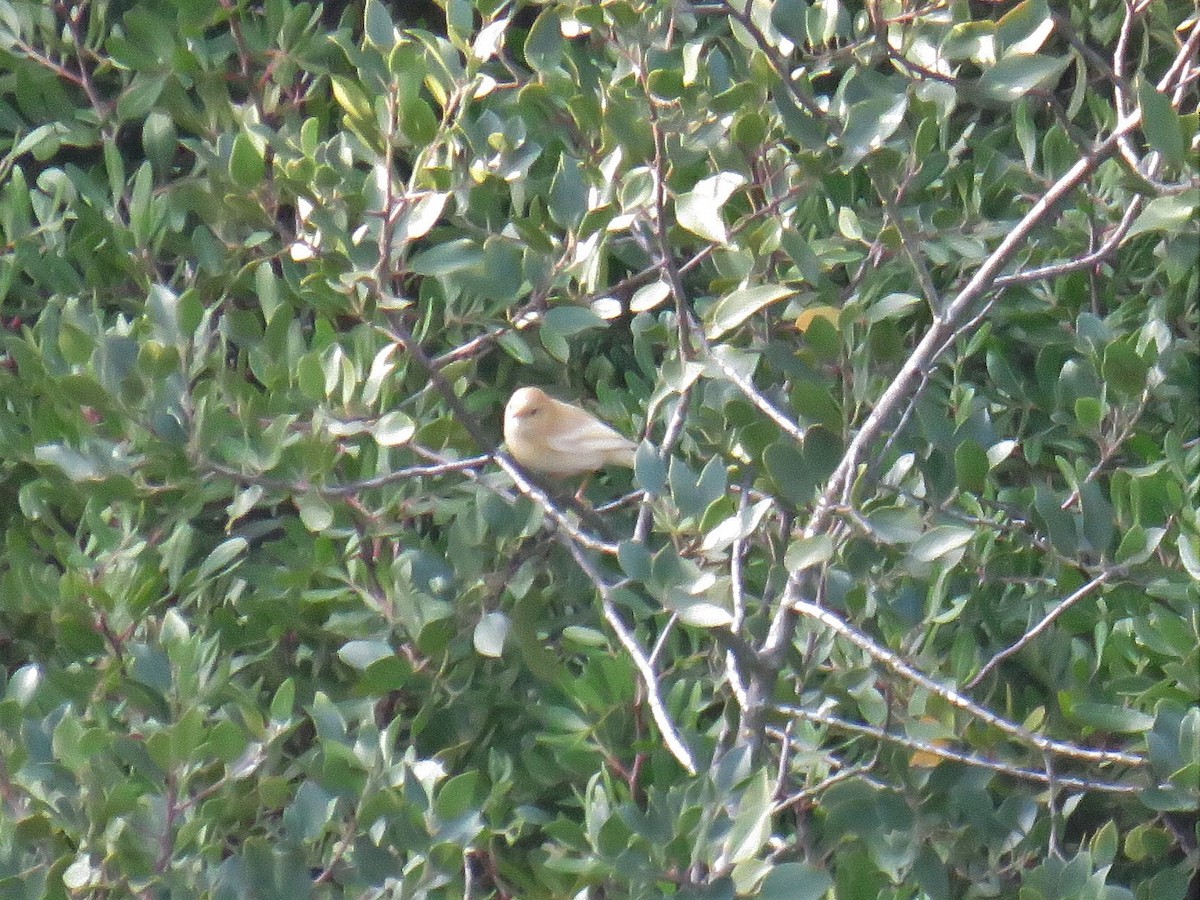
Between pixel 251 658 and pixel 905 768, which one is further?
pixel 251 658

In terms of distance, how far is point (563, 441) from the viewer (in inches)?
118

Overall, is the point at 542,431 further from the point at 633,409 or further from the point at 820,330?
the point at 820,330

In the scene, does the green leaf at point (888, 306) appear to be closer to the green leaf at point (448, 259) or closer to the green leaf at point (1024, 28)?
the green leaf at point (1024, 28)

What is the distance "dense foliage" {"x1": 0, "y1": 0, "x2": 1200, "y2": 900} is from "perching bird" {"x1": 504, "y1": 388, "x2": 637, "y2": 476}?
0.10m

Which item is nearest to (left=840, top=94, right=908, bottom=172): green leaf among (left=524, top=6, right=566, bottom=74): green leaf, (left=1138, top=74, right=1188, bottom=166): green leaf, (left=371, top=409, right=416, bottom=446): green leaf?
(left=1138, top=74, right=1188, bottom=166): green leaf

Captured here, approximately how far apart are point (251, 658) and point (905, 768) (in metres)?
1.14

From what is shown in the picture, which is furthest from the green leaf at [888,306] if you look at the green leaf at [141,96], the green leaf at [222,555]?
the green leaf at [141,96]

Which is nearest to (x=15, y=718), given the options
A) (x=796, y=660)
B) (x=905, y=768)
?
(x=796, y=660)

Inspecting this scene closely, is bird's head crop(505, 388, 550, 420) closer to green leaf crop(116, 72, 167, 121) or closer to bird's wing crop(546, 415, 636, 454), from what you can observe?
bird's wing crop(546, 415, 636, 454)

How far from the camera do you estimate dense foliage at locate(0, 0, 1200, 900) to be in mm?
1963

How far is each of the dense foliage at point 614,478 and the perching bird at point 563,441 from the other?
10 cm

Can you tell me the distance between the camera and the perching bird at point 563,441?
2963mm

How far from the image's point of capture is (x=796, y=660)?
218 centimetres

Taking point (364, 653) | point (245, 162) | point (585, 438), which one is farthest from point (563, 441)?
point (245, 162)
